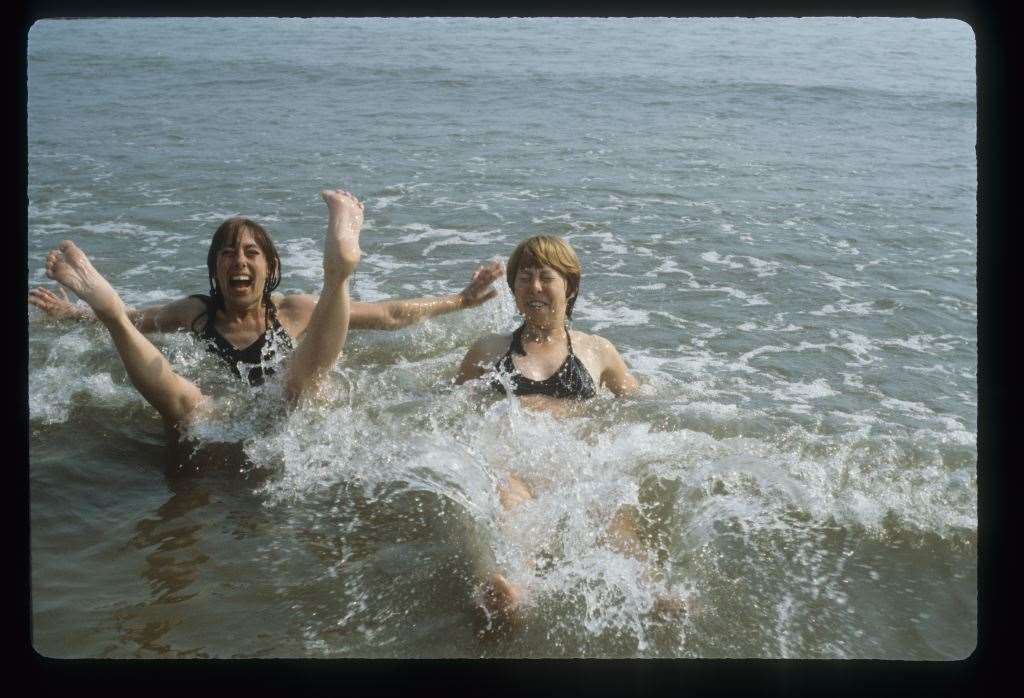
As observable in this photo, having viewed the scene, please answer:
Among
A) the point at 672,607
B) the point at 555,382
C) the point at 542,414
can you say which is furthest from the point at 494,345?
the point at 672,607

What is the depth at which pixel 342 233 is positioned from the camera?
488 cm

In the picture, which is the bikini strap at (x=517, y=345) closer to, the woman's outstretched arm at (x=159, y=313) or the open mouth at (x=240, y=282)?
the open mouth at (x=240, y=282)

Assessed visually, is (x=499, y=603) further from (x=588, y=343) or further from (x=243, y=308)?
(x=243, y=308)

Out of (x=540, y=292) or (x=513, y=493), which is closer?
(x=513, y=493)

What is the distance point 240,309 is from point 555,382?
1952 mm

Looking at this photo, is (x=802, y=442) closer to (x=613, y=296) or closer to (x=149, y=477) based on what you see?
(x=613, y=296)

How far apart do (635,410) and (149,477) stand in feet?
9.01

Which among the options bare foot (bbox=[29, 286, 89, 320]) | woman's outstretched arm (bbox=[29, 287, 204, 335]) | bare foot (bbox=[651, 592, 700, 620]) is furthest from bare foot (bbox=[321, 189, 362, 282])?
bare foot (bbox=[29, 286, 89, 320])

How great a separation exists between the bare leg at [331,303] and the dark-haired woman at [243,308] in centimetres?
47

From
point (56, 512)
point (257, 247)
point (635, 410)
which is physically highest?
point (257, 247)

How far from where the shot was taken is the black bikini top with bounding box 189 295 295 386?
604cm

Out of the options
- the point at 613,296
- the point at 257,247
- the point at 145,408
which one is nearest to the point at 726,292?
the point at 613,296

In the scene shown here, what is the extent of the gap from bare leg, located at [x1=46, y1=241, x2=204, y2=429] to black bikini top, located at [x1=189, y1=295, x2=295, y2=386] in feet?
1.55

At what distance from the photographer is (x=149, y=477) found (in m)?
5.44
